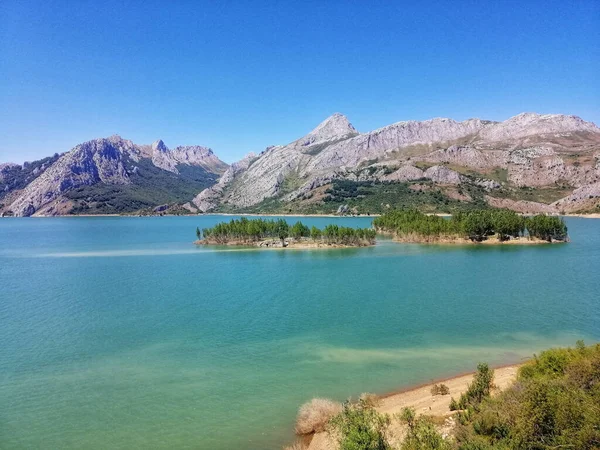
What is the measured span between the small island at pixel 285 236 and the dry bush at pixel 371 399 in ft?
296

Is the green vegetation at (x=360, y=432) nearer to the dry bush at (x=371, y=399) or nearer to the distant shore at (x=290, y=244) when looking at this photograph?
the dry bush at (x=371, y=399)

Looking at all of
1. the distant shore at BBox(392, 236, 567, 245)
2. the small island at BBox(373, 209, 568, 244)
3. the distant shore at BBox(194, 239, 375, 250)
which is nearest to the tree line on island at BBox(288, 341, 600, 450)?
the distant shore at BBox(194, 239, 375, 250)

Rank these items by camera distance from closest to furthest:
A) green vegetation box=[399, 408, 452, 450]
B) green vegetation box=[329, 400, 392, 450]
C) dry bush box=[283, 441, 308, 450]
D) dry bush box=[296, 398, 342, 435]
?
green vegetation box=[399, 408, 452, 450], green vegetation box=[329, 400, 392, 450], dry bush box=[283, 441, 308, 450], dry bush box=[296, 398, 342, 435]

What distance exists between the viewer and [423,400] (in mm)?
24766

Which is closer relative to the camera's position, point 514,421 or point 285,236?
point 514,421

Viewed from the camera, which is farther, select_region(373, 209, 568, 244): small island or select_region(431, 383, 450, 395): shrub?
select_region(373, 209, 568, 244): small island

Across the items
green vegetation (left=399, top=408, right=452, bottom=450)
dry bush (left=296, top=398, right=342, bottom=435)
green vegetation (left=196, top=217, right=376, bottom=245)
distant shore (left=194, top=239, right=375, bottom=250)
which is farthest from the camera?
green vegetation (left=196, top=217, right=376, bottom=245)

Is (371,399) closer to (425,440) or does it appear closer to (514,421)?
(514,421)

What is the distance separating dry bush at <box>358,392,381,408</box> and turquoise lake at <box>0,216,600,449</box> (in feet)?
6.77

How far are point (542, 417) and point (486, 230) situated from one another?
113082 mm

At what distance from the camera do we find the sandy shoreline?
68.9ft

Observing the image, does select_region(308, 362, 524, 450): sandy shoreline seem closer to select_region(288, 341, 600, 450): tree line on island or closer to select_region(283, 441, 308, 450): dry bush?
select_region(283, 441, 308, 450): dry bush

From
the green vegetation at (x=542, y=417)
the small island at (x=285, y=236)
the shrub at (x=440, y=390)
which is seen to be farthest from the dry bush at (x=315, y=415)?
the small island at (x=285, y=236)

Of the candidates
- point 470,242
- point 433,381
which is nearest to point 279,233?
point 470,242
